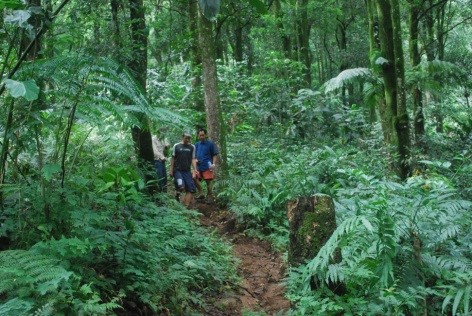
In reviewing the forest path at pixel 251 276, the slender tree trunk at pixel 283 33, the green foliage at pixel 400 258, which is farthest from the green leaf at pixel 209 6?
the slender tree trunk at pixel 283 33

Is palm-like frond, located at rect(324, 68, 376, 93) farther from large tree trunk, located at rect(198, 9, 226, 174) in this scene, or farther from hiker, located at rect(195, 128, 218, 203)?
hiker, located at rect(195, 128, 218, 203)

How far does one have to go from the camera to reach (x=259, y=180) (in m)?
9.92

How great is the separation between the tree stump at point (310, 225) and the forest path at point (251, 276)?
0.46 m

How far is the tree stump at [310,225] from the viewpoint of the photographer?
17.3 feet

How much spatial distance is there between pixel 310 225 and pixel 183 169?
479cm

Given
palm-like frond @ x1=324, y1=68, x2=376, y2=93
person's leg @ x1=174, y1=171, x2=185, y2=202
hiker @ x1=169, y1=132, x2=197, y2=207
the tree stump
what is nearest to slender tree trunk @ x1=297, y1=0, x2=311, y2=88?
palm-like frond @ x1=324, y1=68, x2=376, y2=93

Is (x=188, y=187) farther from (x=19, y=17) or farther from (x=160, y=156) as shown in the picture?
(x=19, y=17)

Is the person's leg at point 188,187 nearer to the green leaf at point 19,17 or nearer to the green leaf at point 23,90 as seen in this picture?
the green leaf at point 19,17

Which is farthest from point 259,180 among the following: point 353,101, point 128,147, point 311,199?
point 353,101

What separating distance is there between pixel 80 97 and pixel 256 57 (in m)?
21.1

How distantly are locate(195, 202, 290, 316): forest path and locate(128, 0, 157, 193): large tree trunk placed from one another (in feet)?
5.43

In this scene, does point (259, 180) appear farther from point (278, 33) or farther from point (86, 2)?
point (278, 33)

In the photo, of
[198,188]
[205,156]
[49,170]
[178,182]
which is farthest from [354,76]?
[49,170]

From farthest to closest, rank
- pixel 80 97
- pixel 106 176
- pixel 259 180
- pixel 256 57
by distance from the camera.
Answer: pixel 256 57 < pixel 259 180 < pixel 106 176 < pixel 80 97
